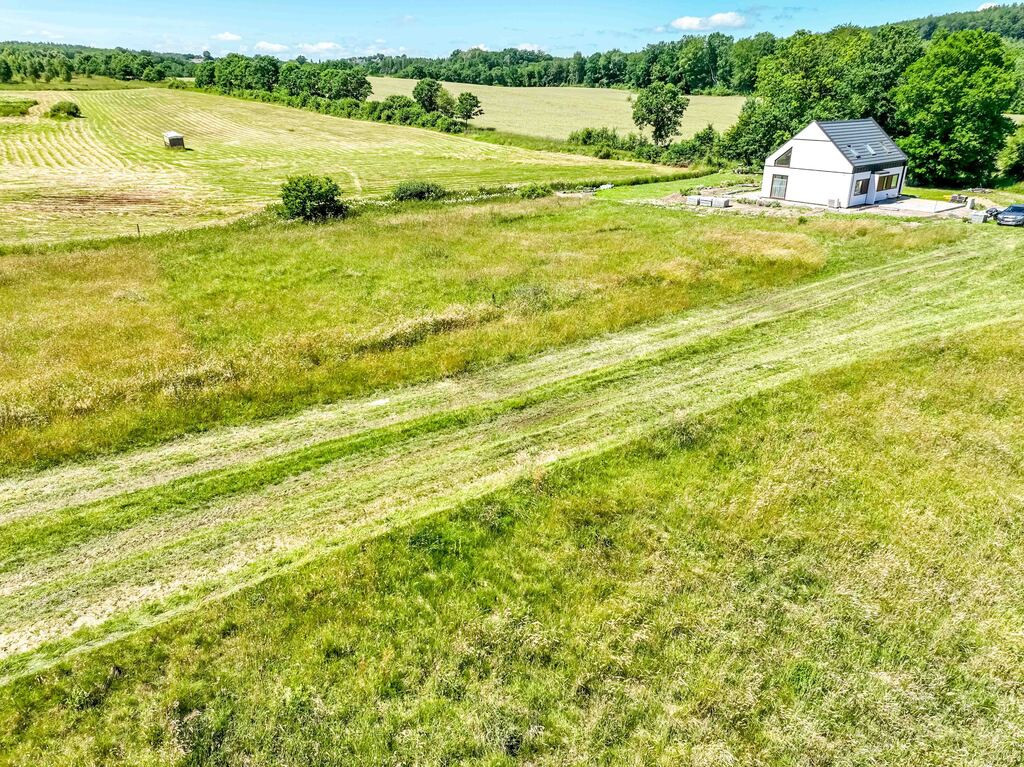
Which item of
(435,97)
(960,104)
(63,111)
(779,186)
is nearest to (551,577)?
(779,186)

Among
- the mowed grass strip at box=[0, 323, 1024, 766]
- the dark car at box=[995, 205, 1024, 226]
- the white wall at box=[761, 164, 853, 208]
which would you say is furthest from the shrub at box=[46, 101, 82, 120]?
the dark car at box=[995, 205, 1024, 226]

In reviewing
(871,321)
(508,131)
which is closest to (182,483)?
(871,321)

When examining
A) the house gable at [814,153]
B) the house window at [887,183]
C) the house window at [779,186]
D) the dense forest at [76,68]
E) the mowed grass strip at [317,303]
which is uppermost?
the dense forest at [76,68]

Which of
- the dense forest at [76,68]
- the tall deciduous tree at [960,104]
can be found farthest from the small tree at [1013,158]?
the dense forest at [76,68]

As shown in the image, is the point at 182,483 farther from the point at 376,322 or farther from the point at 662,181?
the point at 662,181

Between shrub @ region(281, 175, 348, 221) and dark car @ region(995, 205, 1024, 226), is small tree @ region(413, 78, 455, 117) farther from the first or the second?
dark car @ region(995, 205, 1024, 226)

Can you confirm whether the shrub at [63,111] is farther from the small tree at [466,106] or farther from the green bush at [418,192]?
the green bush at [418,192]

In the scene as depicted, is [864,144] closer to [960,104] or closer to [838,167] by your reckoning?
[838,167]
